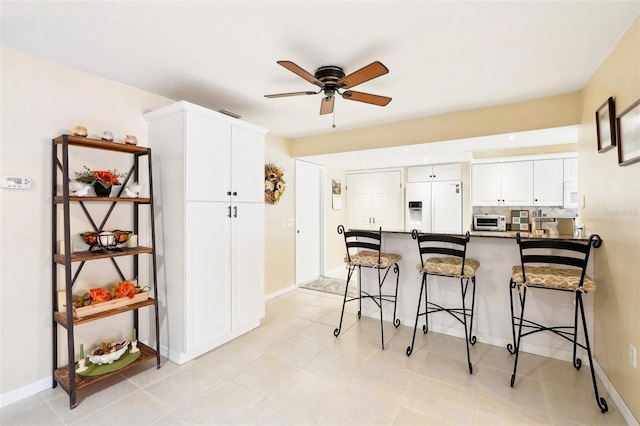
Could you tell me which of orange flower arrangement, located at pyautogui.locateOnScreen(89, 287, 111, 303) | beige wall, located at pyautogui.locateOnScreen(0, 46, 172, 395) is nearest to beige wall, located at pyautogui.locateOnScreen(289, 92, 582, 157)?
beige wall, located at pyautogui.locateOnScreen(0, 46, 172, 395)

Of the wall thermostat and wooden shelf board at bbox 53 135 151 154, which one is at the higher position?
wooden shelf board at bbox 53 135 151 154

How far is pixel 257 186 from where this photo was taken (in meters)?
3.19

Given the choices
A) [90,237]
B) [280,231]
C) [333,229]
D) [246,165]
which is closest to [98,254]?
[90,237]

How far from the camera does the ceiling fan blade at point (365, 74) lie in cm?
181

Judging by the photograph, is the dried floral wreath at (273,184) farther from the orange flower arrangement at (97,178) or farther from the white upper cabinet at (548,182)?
the white upper cabinet at (548,182)

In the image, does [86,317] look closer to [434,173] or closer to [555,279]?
[555,279]

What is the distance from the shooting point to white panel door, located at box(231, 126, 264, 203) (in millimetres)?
2900

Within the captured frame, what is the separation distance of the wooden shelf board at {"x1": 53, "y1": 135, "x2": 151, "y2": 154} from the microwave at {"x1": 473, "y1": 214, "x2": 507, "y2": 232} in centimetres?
503

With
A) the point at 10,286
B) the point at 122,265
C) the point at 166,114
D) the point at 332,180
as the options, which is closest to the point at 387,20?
the point at 166,114

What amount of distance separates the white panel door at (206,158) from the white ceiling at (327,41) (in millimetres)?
380

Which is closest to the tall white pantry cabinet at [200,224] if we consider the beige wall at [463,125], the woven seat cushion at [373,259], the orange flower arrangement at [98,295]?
the orange flower arrangement at [98,295]

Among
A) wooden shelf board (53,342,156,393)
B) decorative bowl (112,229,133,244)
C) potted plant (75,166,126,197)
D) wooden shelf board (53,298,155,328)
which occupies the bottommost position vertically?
wooden shelf board (53,342,156,393)

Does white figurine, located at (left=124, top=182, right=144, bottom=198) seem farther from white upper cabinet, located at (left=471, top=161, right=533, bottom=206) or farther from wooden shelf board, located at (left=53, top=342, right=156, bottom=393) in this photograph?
white upper cabinet, located at (left=471, top=161, right=533, bottom=206)

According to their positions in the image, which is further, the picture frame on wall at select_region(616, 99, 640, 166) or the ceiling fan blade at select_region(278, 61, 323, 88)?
the ceiling fan blade at select_region(278, 61, 323, 88)
